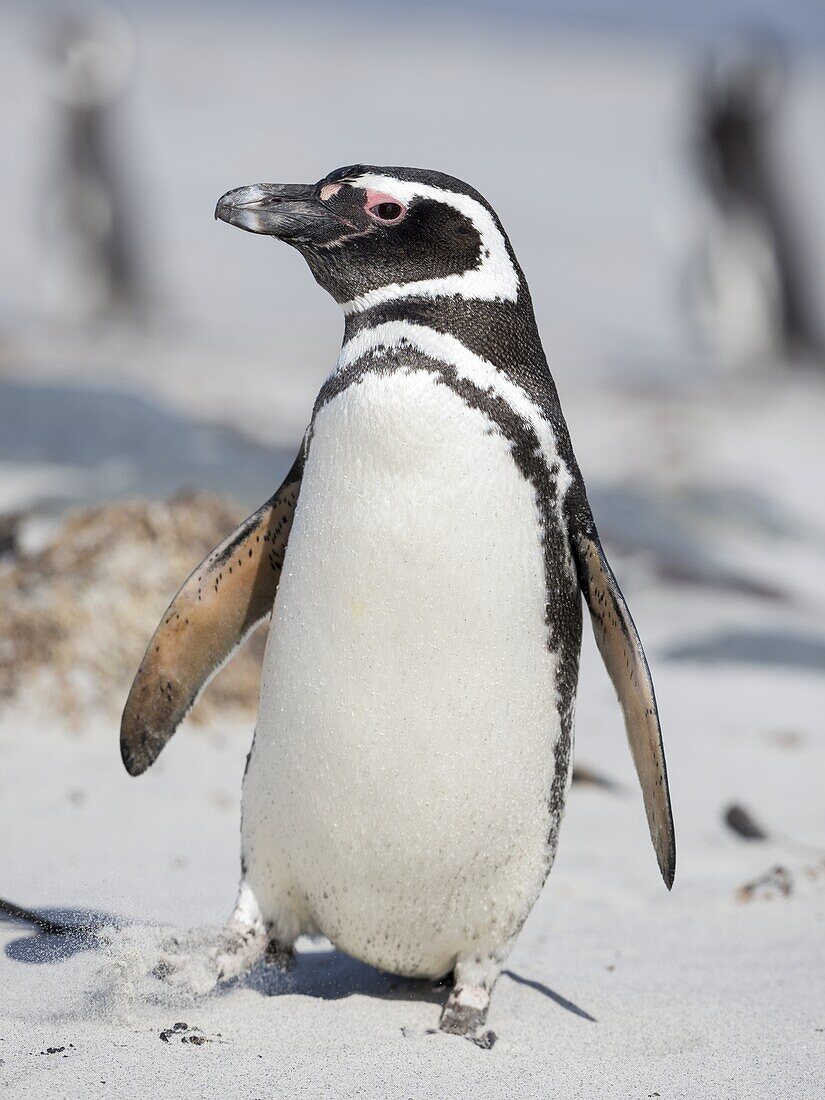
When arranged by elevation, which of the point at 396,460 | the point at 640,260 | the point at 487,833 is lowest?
the point at 640,260

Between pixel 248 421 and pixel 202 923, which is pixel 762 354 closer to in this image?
pixel 248 421

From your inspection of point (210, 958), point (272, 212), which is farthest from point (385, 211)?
point (210, 958)

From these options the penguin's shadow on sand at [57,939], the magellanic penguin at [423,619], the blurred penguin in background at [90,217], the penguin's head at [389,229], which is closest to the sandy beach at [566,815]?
the penguin's shadow on sand at [57,939]

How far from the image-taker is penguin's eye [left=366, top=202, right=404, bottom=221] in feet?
9.07

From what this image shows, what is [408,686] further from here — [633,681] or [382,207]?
[382,207]

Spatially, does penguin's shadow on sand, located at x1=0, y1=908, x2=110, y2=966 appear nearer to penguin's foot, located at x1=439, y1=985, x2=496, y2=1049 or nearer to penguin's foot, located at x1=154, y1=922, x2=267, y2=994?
penguin's foot, located at x1=154, y1=922, x2=267, y2=994

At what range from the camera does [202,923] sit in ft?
10.4

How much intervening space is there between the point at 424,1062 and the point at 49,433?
18.3 feet

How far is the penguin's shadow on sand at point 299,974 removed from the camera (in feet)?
9.36

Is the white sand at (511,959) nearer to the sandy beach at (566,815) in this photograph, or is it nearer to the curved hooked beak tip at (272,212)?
the sandy beach at (566,815)

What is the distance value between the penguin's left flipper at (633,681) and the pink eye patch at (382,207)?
0.64 metres

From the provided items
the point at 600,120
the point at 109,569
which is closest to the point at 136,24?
the point at 600,120

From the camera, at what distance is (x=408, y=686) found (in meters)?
2.72

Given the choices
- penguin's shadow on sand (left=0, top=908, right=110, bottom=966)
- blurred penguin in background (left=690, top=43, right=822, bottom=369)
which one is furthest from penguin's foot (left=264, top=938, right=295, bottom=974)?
blurred penguin in background (left=690, top=43, right=822, bottom=369)
